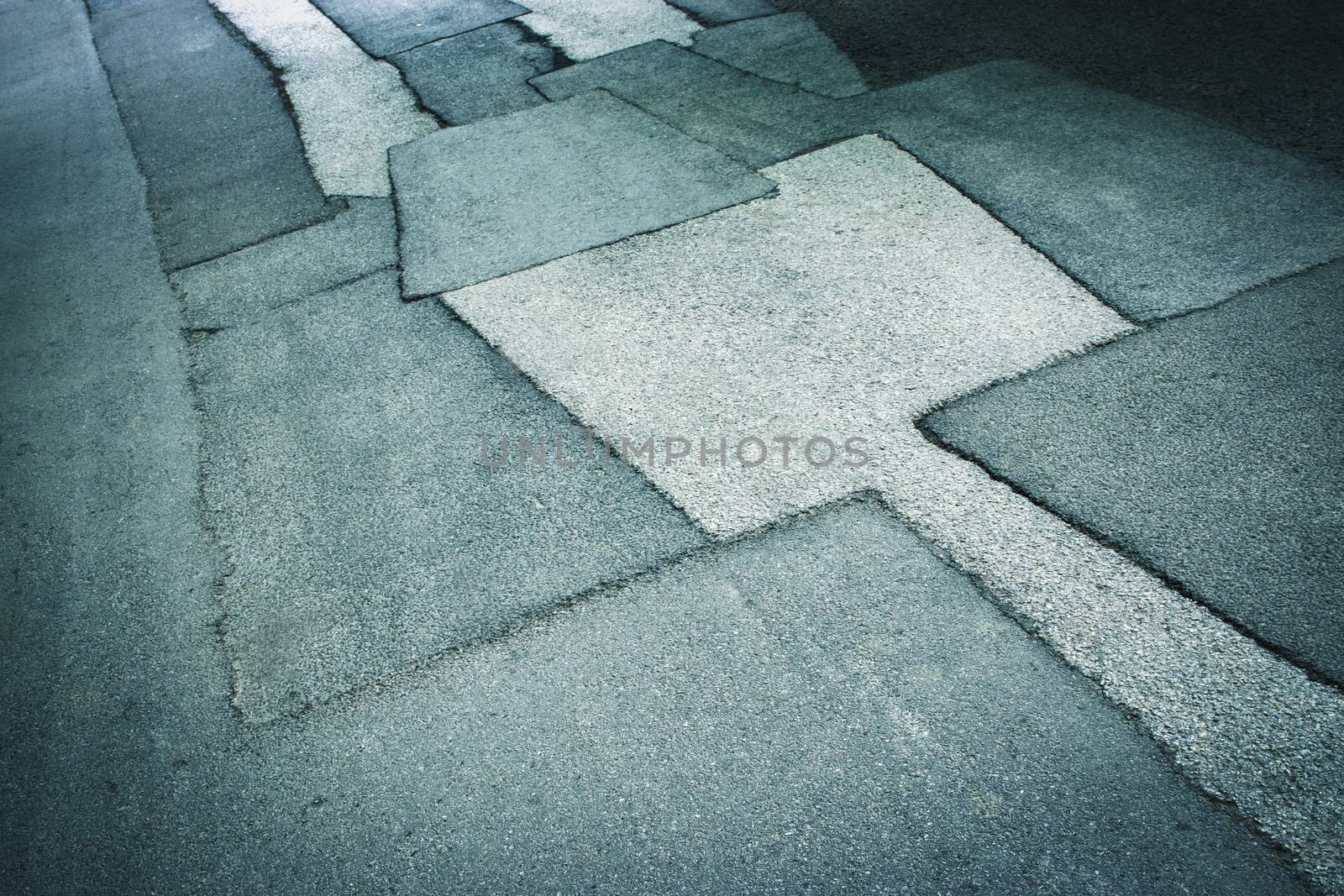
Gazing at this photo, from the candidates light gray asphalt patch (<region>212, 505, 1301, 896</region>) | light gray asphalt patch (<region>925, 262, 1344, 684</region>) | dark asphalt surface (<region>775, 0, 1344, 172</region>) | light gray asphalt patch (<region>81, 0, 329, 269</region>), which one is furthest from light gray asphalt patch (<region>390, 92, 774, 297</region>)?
light gray asphalt patch (<region>212, 505, 1301, 896</region>)

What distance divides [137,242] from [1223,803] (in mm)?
7488

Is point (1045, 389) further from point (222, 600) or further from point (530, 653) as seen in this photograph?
point (222, 600)

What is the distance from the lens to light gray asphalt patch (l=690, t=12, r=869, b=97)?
24.3 feet

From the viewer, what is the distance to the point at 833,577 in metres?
3.56

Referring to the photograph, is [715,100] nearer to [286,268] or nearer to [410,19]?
[286,268]

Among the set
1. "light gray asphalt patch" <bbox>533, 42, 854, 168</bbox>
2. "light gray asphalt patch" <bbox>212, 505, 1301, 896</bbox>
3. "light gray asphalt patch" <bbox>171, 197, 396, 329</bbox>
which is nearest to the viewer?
"light gray asphalt patch" <bbox>212, 505, 1301, 896</bbox>

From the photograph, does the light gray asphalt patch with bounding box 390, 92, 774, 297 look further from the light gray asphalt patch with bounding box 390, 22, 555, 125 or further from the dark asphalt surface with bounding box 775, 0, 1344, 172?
the dark asphalt surface with bounding box 775, 0, 1344, 172

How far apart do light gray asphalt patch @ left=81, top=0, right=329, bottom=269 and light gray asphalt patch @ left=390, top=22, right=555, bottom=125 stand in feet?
4.35

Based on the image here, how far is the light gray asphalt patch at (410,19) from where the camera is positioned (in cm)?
988

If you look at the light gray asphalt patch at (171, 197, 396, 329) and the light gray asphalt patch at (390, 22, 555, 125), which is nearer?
the light gray asphalt patch at (171, 197, 396, 329)

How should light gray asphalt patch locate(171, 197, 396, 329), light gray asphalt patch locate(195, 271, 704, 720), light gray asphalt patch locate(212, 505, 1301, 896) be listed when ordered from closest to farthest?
light gray asphalt patch locate(212, 505, 1301, 896)
light gray asphalt patch locate(195, 271, 704, 720)
light gray asphalt patch locate(171, 197, 396, 329)

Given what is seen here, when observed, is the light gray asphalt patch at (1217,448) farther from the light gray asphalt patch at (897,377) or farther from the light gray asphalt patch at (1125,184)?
the light gray asphalt patch at (1125,184)

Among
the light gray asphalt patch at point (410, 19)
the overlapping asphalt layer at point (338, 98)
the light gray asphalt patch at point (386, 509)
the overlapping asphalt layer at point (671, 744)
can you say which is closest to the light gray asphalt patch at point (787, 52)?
the overlapping asphalt layer at point (338, 98)

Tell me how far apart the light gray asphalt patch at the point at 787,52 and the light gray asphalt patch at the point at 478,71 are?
1.62 m
